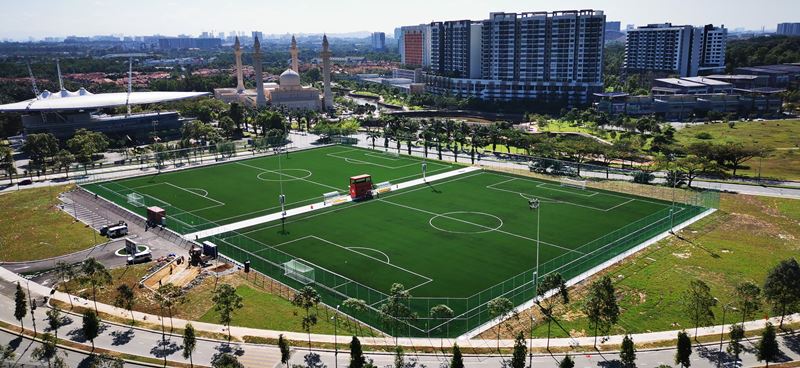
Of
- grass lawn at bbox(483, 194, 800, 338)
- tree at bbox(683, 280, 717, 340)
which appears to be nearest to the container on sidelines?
grass lawn at bbox(483, 194, 800, 338)

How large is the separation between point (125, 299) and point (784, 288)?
46428 millimetres

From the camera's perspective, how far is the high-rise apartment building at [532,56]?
156625mm

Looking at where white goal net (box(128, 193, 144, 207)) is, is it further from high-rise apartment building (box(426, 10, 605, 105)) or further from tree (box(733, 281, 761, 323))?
high-rise apartment building (box(426, 10, 605, 105))

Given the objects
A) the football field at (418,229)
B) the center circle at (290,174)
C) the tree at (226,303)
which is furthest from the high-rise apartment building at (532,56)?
the tree at (226,303)

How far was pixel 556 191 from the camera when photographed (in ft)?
254

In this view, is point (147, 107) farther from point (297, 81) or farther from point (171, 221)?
point (171, 221)

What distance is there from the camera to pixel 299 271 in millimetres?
49188

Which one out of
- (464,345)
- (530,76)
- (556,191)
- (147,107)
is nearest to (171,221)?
(464,345)

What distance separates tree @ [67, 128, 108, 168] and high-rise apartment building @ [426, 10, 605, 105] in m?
105

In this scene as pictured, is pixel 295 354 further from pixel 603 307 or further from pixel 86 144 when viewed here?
pixel 86 144

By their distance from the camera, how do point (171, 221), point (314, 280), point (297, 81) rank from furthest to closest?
point (297, 81)
point (171, 221)
point (314, 280)

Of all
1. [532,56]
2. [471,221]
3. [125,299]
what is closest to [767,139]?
[532,56]

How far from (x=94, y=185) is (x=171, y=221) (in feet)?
84.8

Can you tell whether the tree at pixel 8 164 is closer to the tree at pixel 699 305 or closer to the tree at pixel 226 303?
the tree at pixel 226 303
